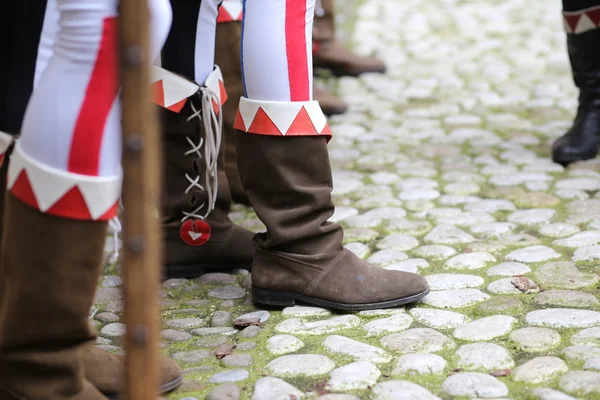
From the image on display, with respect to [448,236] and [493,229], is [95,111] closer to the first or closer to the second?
[448,236]

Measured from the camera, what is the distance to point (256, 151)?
5.94 ft

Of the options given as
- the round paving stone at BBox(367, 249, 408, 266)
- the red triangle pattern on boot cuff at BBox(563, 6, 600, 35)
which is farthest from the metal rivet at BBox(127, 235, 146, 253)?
the red triangle pattern on boot cuff at BBox(563, 6, 600, 35)

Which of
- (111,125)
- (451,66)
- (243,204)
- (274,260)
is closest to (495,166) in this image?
(243,204)

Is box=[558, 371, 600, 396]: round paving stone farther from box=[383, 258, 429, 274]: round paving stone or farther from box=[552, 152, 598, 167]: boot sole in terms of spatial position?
box=[552, 152, 598, 167]: boot sole

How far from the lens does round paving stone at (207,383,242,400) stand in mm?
1448

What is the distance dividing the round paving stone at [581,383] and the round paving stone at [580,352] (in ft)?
0.24

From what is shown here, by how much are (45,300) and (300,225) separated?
2.39 feet

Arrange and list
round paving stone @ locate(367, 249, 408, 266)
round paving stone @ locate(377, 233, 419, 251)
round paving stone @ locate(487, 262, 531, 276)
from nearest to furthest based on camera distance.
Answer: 1. round paving stone @ locate(487, 262, 531, 276)
2. round paving stone @ locate(367, 249, 408, 266)
3. round paving stone @ locate(377, 233, 419, 251)

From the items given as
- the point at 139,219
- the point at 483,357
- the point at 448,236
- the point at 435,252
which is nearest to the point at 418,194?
the point at 448,236

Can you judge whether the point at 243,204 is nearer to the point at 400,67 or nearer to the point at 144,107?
the point at 144,107

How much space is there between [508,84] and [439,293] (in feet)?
7.98

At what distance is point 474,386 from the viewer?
1.45 meters

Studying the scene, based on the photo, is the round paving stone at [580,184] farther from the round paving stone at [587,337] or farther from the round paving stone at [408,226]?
the round paving stone at [587,337]

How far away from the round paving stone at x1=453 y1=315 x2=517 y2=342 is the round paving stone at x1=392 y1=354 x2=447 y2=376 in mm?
131
